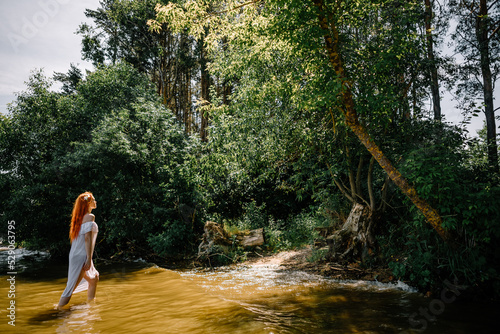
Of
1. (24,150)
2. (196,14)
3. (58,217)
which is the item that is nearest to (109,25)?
(24,150)

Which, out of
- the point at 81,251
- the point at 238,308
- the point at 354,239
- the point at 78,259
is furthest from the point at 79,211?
the point at 354,239

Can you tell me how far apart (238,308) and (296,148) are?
5.56 meters

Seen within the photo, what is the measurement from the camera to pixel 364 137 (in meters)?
6.32

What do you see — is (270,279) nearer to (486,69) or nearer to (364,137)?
(364,137)

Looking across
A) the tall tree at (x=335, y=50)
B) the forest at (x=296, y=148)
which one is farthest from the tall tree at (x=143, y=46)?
the tall tree at (x=335, y=50)

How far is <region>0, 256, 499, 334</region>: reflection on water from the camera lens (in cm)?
444

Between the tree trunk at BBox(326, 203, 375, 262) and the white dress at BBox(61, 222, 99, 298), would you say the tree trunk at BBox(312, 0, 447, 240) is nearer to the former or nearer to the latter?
the tree trunk at BBox(326, 203, 375, 262)

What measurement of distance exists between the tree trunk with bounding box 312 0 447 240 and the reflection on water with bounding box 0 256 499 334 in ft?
5.52

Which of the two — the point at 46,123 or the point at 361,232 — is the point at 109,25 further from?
the point at 361,232

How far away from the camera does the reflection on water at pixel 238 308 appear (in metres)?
4.44

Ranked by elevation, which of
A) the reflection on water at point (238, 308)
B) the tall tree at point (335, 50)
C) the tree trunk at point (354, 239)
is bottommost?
the reflection on water at point (238, 308)

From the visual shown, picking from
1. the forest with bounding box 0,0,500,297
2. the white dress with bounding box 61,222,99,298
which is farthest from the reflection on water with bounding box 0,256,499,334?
the forest with bounding box 0,0,500,297

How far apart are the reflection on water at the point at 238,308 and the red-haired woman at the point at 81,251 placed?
425mm

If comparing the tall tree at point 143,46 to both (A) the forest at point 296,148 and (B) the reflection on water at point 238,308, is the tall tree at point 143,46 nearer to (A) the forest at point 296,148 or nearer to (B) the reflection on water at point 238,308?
(A) the forest at point 296,148
